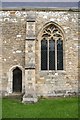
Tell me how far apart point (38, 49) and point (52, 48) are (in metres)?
1.06

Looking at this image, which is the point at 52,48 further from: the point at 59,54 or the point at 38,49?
the point at 38,49

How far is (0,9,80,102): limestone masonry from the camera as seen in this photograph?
63.3ft

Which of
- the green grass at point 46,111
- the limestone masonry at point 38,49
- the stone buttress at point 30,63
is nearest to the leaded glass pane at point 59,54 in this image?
the limestone masonry at point 38,49

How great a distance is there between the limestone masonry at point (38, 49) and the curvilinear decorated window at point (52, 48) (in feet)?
0.23

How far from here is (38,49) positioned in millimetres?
19516

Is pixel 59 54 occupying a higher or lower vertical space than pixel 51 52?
lower

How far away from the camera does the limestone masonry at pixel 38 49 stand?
19281mm

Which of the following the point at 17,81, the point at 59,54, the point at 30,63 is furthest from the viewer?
the point at 59,54

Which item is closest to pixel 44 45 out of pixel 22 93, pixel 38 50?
pixel 38 50

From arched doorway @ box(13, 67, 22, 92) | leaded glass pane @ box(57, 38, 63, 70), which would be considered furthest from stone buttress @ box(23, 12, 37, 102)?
leaded glass pane @ box(57, 38, 63, 70)

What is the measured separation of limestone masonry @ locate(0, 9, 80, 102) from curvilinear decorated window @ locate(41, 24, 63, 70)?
70 millimetres

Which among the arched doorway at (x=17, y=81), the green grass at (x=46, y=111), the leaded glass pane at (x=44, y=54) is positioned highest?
the leaded glass pane at (x=44, y=54)

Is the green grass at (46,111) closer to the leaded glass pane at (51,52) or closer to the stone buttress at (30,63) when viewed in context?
the stone buttress at (30,63)

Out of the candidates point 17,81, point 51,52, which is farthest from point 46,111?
point 51,52
